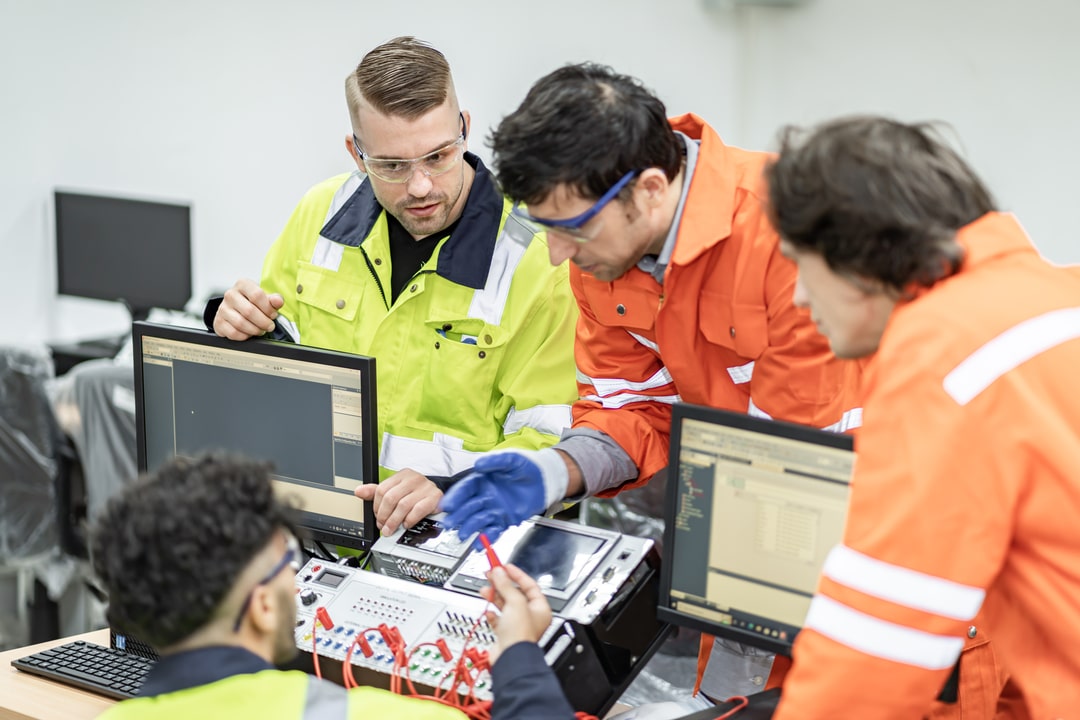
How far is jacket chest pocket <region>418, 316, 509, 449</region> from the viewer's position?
1.99 meters

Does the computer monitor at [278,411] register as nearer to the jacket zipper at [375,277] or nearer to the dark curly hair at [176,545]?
the jacket zipper at [375,277]

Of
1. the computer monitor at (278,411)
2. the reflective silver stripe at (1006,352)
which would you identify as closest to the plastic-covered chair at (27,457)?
the computer monitor at (278,411)

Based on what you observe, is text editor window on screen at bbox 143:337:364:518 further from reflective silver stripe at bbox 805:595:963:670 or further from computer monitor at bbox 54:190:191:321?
computer monitor at bbox 54:190:191:321

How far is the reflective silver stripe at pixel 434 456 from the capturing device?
2012mm

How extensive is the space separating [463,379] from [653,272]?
457 millimetres

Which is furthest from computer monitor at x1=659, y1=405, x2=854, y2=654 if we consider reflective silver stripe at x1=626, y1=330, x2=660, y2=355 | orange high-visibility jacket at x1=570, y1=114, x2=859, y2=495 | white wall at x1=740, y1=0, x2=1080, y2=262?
white wall at x1=740, y1=0, x2=1080, y2=262

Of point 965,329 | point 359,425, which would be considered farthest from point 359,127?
point 965,329

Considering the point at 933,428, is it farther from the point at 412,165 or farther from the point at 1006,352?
the point at 412,165

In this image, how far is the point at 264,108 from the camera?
13.5ft

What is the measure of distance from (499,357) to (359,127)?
470mm

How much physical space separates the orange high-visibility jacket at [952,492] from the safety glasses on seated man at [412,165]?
1.02 m

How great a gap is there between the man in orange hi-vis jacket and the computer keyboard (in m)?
1.10

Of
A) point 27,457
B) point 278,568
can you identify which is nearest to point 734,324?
point 278,568

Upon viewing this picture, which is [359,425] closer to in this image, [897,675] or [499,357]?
[499,357]
